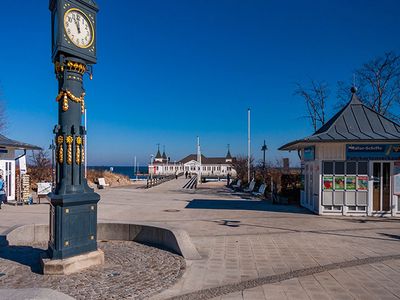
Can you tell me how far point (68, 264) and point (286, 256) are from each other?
446 cm

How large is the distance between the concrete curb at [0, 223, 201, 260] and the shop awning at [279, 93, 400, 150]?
7.71m

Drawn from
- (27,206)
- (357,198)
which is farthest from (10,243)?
(357,198)

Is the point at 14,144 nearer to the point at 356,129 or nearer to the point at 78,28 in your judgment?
the point at 78,28

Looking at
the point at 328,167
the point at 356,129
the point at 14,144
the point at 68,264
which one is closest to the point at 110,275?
the point at 68,264

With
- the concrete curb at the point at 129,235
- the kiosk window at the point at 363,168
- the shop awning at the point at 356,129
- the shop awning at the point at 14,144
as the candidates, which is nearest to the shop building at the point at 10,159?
the shop awning at the point at 14,144

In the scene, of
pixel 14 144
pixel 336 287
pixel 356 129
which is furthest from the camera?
pixel 14 144

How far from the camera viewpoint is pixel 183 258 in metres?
8.05

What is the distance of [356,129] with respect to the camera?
15758 mm

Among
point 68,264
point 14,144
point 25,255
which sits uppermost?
point 14,144

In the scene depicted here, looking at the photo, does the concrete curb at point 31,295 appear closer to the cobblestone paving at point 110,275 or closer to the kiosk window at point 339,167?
the cobblestone paving at point 110,275

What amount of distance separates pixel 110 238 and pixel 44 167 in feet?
72.7

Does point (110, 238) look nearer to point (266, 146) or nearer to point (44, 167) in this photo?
point (44, 167)

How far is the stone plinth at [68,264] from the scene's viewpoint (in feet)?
22.2

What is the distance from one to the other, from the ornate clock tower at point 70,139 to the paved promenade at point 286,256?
2166 mm
